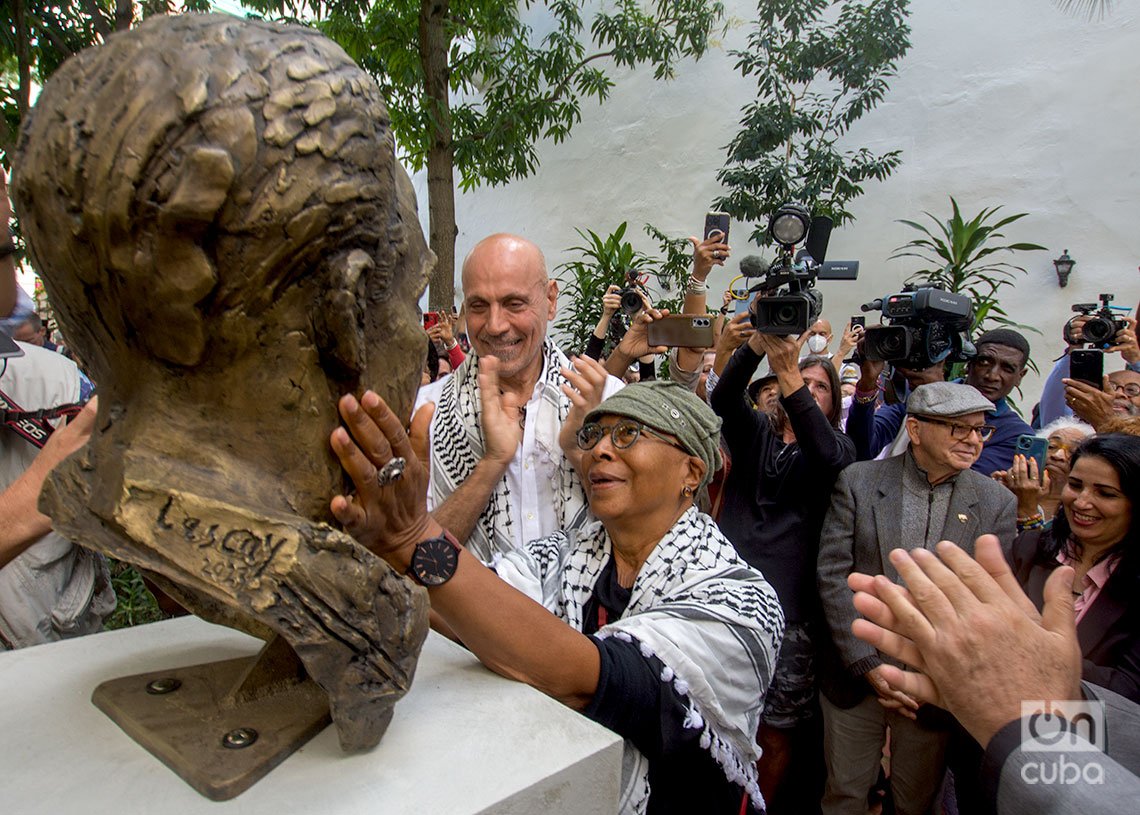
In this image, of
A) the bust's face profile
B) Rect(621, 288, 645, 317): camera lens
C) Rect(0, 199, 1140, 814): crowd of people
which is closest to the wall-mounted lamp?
Rect(0, 199, 1140, 814): crowd of people

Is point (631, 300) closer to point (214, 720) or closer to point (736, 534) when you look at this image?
point (736, 534)

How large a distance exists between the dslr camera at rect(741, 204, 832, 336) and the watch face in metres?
1.52

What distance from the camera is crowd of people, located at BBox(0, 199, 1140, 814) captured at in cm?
104

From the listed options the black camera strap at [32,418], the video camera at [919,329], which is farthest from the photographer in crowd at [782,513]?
the black camera strap at [32,418]

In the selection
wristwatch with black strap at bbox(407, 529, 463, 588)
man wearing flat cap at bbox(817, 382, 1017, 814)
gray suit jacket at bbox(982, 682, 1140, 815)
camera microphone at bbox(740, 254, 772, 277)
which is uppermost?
camera microphone at bbox(740, 254, 772, 277)

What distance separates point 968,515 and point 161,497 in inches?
89.7

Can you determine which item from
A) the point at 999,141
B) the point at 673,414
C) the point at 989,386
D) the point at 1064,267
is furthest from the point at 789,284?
the point at 999,141

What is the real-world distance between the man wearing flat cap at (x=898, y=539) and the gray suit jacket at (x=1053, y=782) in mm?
1440

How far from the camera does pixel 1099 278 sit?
615 cm

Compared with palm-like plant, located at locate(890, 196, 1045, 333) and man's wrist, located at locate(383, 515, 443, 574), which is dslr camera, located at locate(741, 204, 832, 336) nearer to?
man's wrist, located at locate(383, 515, 443, 574)

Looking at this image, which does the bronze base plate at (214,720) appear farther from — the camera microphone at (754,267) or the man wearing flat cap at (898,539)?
the camera microphone at (754,267)

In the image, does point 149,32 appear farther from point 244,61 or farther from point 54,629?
point 54,629

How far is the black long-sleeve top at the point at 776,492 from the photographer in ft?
8.07
